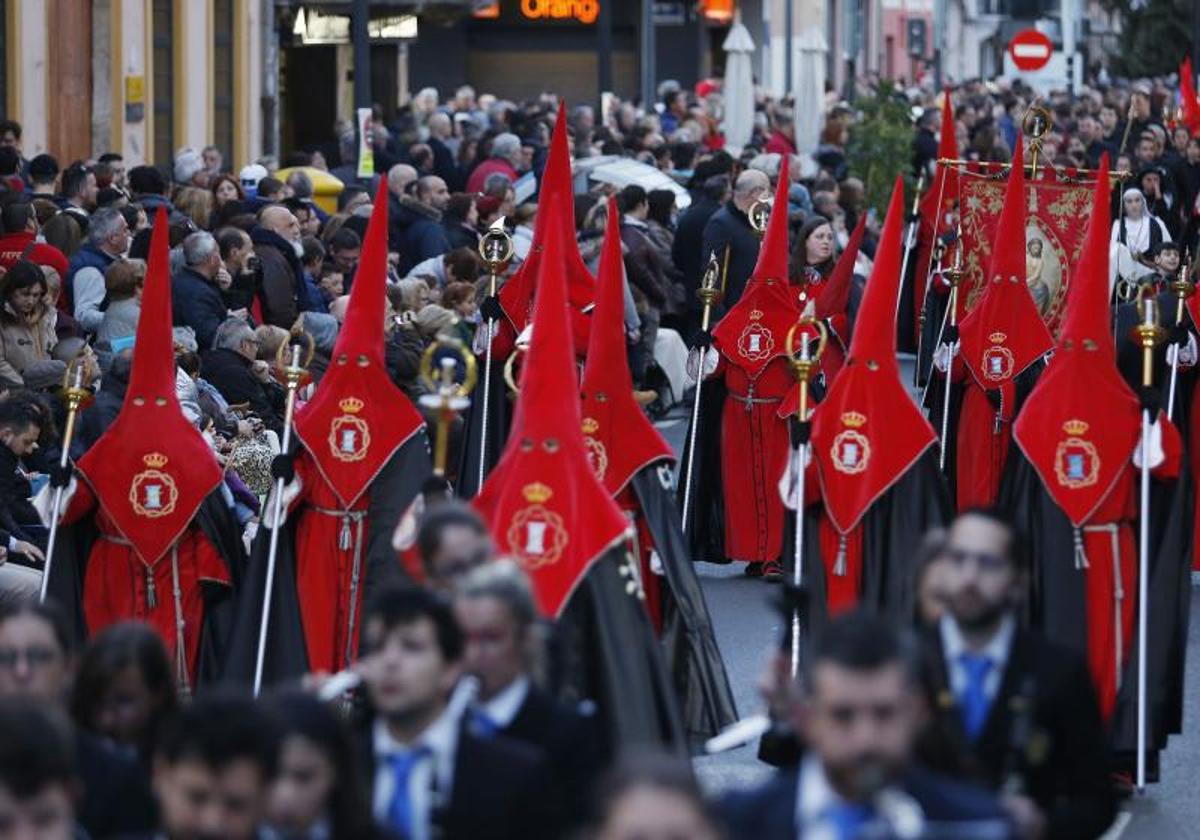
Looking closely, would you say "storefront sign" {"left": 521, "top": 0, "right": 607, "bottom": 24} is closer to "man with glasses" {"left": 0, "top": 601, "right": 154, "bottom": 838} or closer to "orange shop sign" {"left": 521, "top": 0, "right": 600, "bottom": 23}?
"orange shop sign" {"left": 521, "top": 0, "right": 600, "bottom": 23}

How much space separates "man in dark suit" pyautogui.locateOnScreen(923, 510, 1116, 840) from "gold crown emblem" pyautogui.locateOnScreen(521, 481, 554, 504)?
249 centimetres

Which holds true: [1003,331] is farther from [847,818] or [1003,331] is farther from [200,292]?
[847,818]

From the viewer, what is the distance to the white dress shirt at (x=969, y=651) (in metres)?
6.64

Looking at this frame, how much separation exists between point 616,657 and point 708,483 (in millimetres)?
5684

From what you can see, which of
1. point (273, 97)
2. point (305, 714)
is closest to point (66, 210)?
point (305, 714)

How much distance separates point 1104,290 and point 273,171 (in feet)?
46.1

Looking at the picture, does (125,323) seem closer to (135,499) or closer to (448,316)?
(448,316)

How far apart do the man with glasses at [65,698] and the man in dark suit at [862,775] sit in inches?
58.1

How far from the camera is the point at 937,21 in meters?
79.9

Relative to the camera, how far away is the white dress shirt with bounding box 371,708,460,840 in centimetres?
606

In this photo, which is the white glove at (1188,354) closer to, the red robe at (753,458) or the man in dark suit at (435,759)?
the red robe at (753,458)

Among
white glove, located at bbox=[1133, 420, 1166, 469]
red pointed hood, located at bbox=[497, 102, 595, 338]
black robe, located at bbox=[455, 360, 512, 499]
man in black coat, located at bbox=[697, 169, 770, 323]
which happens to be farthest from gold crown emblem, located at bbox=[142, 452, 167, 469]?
man in black coat, located at bbox=[697, 169, 770, 323]

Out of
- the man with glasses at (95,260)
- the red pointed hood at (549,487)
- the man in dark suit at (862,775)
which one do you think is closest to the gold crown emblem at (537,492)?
the red pointed hood at (549,487)

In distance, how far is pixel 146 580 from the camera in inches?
434
